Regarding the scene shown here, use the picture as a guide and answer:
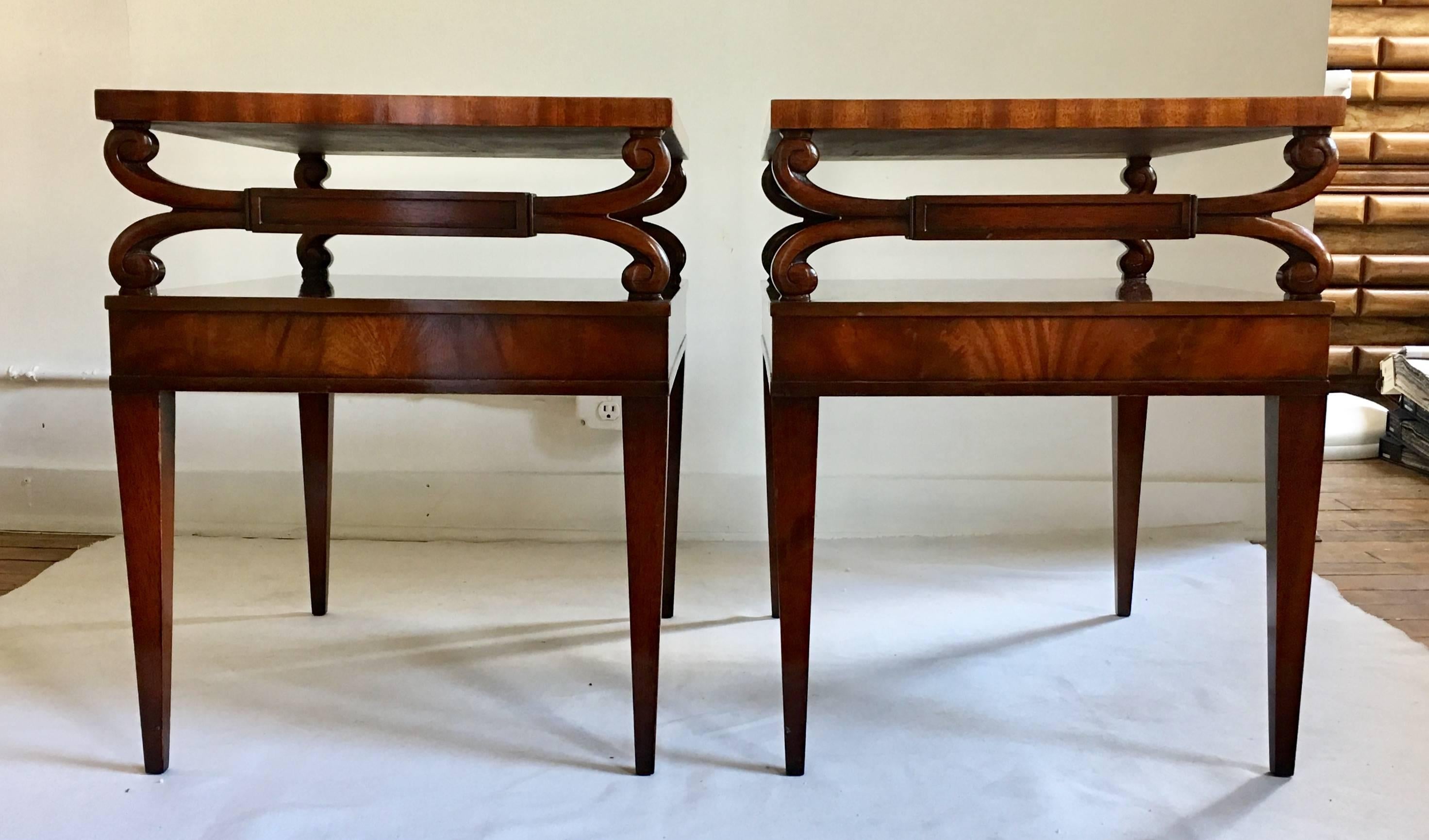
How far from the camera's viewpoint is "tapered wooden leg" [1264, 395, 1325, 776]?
1124mm

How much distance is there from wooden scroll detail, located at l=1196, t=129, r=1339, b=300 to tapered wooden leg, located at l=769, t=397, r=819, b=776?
445 mm

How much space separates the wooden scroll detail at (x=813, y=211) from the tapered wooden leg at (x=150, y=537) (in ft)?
2.16

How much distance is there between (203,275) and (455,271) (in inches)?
19.4

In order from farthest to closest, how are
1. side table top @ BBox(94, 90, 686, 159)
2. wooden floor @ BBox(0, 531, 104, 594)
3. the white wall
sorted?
the white wall, wooden floor @ BBox(0, 531, 104, 594), side table top @ BBox(94, 90, 686, 159)

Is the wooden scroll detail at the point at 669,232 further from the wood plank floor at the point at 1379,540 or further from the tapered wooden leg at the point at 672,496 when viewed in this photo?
the wood plank floor at the point at 1379,540

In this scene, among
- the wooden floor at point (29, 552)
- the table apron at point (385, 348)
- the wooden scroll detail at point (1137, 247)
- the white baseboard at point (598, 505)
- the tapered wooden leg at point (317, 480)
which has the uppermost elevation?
the wooden scroll detail at point (1137, 247)

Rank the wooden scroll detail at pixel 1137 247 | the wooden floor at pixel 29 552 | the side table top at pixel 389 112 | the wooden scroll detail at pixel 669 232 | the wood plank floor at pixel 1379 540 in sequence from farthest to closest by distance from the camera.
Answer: the wooden floor at pixel 29 552 < the wood plank floor at pixel 1379 540 < the wooden scroll detail at pixel 1137 247 < the wooden scroll detail at pixel 669 232 < the side table top at pixel 389 112

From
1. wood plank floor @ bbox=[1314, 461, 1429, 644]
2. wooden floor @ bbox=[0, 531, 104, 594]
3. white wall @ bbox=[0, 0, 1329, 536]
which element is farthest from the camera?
white wall @ bbox=[0, 0, 1329, 536]

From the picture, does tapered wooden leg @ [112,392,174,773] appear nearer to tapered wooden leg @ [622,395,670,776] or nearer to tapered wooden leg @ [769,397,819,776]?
tapered wooden leg @ [622,395,670,776]

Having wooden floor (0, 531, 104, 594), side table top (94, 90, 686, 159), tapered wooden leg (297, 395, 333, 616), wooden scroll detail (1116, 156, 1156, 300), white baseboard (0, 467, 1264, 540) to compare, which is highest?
side table top (94, 90, 686, 159)

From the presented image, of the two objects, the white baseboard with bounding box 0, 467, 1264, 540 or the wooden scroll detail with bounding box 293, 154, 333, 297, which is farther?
the white baseboard with bounding box 0, 467, 1264, 540

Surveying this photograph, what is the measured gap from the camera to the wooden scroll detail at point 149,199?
1079 millimetres

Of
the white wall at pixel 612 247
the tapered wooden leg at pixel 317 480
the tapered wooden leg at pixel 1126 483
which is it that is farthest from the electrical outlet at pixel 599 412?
the tapered wooden leg at pixel 1126 483

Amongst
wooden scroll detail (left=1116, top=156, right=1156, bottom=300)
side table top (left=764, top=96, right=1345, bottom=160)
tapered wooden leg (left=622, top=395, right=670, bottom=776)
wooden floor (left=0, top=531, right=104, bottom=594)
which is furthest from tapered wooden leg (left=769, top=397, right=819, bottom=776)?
wooden floor (left=0, top=531, right=104, bottom=594)
